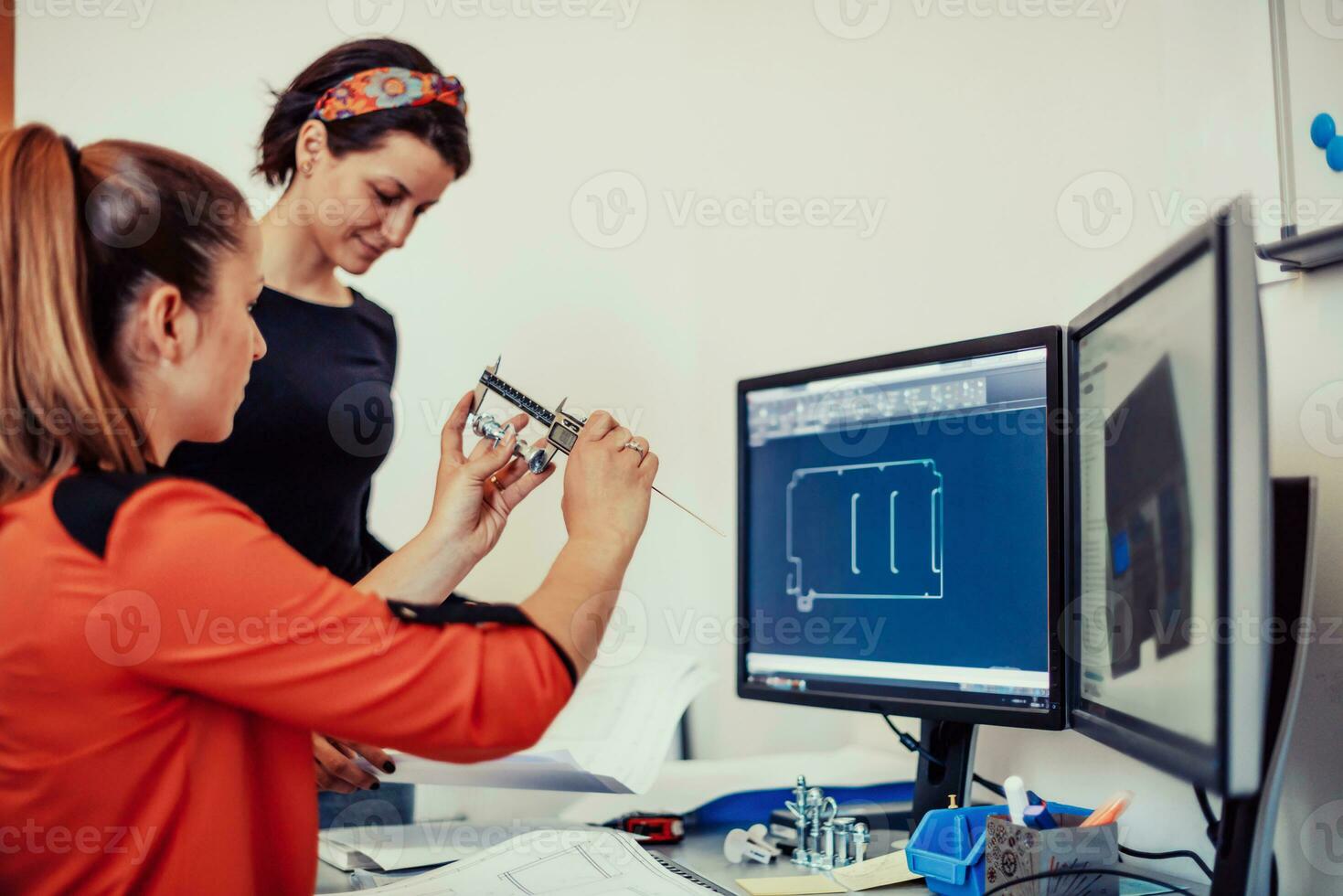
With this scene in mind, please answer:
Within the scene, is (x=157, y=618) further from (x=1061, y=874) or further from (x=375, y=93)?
(x=375, y=93)

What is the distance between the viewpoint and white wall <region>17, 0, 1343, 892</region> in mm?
1001

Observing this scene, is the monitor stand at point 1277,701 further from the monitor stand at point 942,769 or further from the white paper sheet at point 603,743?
the white paper sheet at point 603,743

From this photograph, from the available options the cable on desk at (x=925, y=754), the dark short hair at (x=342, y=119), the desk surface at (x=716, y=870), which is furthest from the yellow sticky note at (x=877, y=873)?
the dark short hair at (x=342, y=119)

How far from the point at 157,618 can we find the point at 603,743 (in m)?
0.57

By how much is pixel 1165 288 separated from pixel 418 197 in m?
0.99

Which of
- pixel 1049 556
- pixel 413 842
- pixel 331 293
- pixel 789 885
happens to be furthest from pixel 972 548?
pixel 331 293

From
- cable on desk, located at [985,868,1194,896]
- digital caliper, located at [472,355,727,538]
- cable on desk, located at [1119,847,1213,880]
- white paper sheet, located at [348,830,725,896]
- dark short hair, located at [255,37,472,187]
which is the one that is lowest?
white paper sheet, located at [348,830,725,896]

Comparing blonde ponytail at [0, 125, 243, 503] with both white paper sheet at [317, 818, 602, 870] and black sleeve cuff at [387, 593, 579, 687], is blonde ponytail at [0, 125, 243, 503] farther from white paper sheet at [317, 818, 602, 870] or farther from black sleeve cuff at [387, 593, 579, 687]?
white paper sheet at [317, 818, 602, 870]

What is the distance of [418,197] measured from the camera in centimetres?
139

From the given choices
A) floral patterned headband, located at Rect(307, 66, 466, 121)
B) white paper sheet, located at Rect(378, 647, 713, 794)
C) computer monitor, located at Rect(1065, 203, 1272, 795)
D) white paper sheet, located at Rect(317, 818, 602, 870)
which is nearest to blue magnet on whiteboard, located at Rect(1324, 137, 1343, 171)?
computer monitor, located at Rect(1065, 203, 1272, 795)

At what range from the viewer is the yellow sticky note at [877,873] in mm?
886

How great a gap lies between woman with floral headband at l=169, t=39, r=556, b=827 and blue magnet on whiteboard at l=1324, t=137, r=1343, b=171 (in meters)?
0.99

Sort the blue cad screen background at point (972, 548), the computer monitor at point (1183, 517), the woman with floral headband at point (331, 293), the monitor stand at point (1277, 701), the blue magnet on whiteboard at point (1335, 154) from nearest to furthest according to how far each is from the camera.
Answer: the computer monitor at point (1183, 517), the monitor stand at point (1277, 701), the blue magnet on whiteboard at point (1335, 154), the blue cad screen background at point (972, 548), the woman with floral headband at point (331, 293)

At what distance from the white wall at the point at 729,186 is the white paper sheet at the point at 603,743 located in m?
0.30
